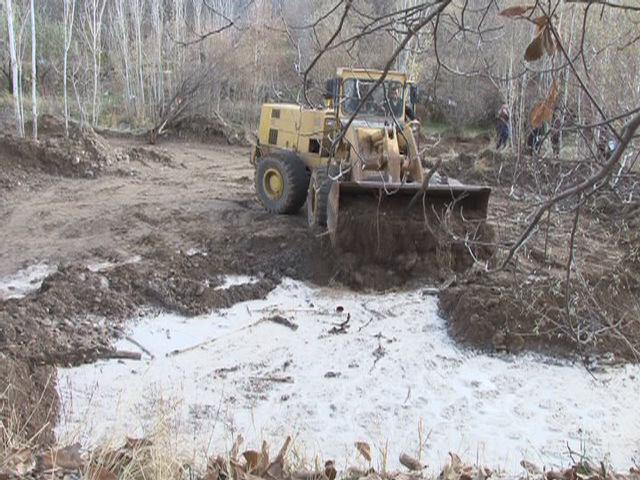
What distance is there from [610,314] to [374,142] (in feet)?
12.1

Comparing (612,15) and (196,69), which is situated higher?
(612,15)

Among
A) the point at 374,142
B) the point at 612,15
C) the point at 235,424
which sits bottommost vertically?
the point at 235,424

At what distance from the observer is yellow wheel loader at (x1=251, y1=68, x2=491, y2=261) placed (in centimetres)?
848

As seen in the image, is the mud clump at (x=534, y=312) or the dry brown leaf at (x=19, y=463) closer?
the dry brown leaf at (x=19, y=463)

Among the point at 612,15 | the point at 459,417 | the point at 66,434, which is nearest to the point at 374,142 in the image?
the point at 459,417

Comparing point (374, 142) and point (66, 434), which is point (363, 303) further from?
point (66, 434)

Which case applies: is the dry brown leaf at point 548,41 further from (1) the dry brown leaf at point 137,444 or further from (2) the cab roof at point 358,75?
(2) the cab roof at point 358,75

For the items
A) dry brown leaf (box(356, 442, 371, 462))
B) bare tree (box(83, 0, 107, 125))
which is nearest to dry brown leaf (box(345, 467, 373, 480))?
dry brown leaf (box(356, 442, 371, 462))

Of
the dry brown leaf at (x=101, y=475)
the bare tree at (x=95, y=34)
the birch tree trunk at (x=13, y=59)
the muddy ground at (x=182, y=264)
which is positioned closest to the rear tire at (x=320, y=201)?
the muddy ground at (x=182, y=264)

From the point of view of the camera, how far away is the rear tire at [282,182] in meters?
10.1

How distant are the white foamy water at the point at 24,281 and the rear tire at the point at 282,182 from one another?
11.0 feet

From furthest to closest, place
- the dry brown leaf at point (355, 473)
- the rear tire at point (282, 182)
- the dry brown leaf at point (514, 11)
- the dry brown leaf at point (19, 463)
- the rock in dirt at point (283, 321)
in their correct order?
1. the rear tire at point (282, 182)
2. the rock in dirt at point (283, 321)
3. the dry brown leaf at point (355, 473)
4. the dry brown leaf at point (19, 463)
5. the dry brown leaf at point (514, 11)

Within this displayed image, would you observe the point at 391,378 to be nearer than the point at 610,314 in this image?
Yes

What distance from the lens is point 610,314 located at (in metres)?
7.26
